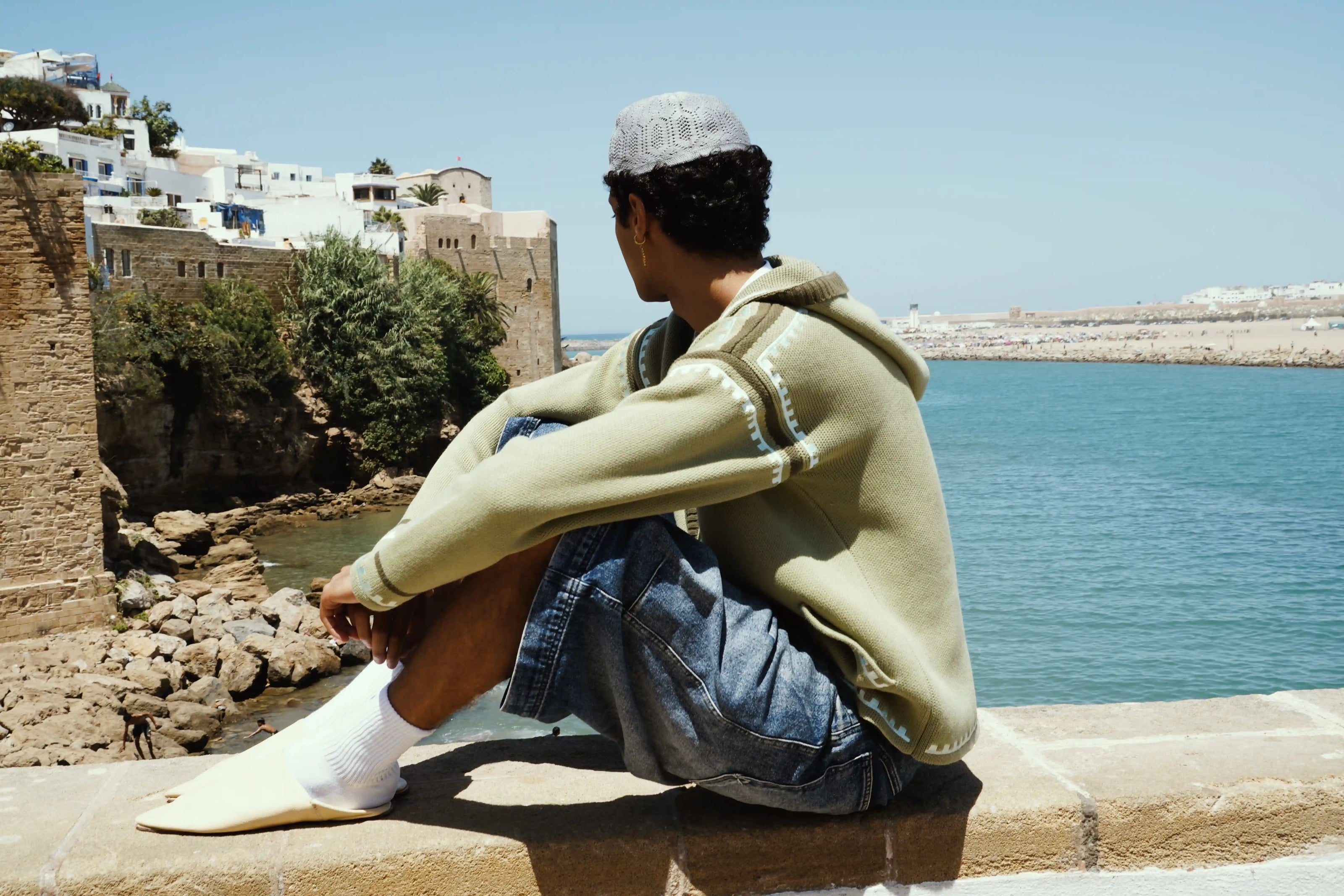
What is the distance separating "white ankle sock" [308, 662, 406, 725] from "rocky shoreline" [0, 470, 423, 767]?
697 cm

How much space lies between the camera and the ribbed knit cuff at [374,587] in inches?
58.8

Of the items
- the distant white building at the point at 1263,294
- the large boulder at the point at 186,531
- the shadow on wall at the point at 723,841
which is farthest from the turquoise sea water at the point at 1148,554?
the distant white building at the point at 1263,294

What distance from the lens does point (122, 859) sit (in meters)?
1.56

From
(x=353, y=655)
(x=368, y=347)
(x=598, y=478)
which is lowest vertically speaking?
(x=353, y=655)

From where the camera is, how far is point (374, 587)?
1.50 m

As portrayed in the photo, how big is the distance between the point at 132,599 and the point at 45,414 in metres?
2.36

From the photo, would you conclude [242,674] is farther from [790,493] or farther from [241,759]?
[790,493]

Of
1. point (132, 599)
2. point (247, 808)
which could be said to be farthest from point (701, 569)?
point (132, 599)

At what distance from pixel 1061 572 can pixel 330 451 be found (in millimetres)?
14999

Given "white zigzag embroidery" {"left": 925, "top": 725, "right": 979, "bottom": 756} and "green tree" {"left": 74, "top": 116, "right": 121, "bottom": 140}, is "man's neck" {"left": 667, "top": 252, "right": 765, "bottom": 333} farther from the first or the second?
"green tree" {"left": 74, "top": 116, "right": 121, "bottom": 140}

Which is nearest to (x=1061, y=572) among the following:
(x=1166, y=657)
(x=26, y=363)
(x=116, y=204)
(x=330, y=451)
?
(x=1166, y=657)

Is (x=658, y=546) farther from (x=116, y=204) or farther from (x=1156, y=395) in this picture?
(x=1156, y=395)

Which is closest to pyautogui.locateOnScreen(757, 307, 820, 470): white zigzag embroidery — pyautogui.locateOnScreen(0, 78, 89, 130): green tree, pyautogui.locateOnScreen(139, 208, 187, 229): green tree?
pyautogui.locateOnScreen(139, 208, 187, 229): green tree

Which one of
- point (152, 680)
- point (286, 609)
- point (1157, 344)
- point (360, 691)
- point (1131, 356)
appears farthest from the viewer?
point (1157, 344)
